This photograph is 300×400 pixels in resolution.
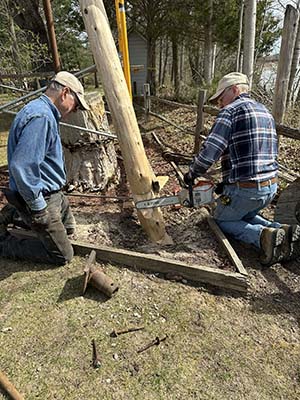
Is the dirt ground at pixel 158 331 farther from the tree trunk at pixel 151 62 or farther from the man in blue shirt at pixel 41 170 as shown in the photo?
Result: the tree trunk at pixel 151 62

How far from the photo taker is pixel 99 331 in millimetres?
2332

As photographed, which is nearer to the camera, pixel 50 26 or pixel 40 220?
pixel 40 220

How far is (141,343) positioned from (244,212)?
1731mm

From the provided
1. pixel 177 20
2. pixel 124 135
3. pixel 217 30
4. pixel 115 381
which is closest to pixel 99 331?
pixel 115 381

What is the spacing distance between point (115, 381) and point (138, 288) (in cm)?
87

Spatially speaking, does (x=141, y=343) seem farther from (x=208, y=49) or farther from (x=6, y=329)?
(x=208, y=49)

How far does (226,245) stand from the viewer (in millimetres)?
3070

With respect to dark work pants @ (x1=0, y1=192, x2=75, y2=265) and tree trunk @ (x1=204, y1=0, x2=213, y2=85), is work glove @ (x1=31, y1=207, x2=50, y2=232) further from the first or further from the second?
tree trunk @ (x1=204, y1=0, x2=213, y2=85)

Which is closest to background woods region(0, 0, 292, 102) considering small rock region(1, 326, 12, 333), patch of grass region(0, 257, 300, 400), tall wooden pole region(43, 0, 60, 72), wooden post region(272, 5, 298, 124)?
tall wooden pole region(43, 0, 60, 72)

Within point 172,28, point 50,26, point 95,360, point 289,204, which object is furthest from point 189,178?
point 172,28

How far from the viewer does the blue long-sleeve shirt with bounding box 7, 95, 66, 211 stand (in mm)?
2432

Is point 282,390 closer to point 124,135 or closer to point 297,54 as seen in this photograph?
point 124,135

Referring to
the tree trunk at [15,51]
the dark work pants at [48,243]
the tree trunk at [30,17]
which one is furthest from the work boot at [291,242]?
the tree trunk at [30,17]

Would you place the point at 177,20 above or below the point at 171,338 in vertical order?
above
